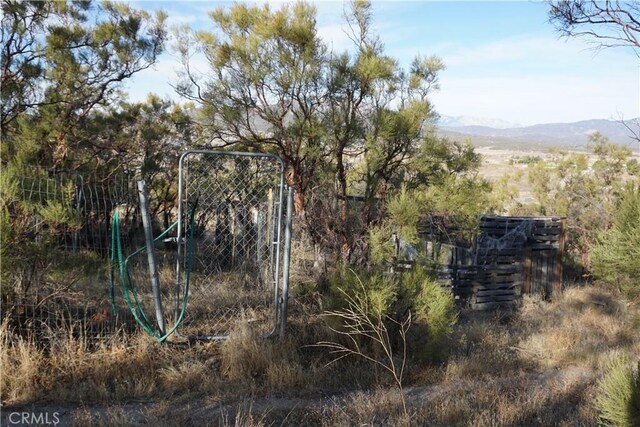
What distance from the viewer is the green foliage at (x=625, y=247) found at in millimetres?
3529

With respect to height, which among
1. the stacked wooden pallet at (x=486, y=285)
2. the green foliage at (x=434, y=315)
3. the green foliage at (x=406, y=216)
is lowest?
the stacked wooden pallet at (x=486, y=285)

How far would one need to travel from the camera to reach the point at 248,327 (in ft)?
17.1

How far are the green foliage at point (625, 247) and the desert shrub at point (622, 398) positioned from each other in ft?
2.62

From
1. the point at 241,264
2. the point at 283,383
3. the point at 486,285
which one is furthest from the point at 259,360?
the point at 486,285

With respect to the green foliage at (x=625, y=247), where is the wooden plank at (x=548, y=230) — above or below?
below

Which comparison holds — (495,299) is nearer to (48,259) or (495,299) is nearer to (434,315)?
(434,315)

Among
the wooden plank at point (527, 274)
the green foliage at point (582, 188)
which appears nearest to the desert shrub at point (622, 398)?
the wooden plank at point (527, 274)

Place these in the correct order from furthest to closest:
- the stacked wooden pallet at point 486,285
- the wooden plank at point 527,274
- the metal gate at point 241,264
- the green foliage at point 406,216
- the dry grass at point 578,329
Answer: the wooden plank at point 527,274, the stacked wooden pallet at point 486,285, the dry grass at point 578,329, the green foliage at point 406,216, the metal gate at point 241,264

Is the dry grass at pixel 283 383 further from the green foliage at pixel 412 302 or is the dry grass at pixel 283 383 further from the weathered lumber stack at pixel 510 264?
the weathered lumber stack at pixel 510 264

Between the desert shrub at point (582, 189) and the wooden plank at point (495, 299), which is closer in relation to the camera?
the wooden plank at point (495, 299)

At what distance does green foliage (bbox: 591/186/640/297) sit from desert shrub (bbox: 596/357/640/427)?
2.62 ft

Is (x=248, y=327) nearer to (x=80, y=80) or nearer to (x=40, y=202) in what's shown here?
(x=40, y=202)

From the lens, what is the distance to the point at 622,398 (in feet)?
9.66

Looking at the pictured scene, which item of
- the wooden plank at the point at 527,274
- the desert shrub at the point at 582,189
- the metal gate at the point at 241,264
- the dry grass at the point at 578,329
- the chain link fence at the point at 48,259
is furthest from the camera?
the desert shrub at the point at 582,189
